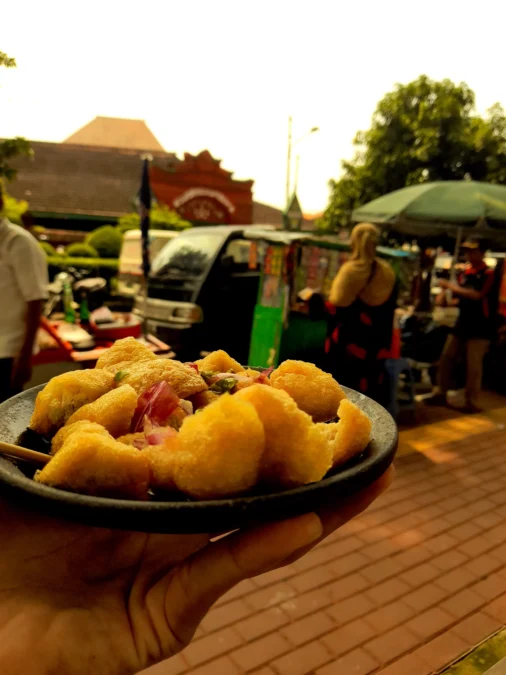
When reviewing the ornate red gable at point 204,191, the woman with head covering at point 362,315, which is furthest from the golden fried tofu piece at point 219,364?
the ornate red gable at point 204,191

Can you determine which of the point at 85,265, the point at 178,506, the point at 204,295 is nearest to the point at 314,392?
the point at 178,506

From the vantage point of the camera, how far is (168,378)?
145cm

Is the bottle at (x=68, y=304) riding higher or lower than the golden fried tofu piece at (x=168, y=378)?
lower

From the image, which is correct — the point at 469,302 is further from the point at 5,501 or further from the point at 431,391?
the point at 5,501

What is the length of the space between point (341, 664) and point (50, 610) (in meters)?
1.95

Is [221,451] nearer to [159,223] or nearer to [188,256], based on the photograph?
[188,256]

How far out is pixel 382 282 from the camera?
16.5 feet

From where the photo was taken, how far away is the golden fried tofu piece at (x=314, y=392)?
1.56 m

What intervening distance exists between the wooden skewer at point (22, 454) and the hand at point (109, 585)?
20cm

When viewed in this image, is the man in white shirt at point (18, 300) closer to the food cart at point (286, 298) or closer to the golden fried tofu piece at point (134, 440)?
the golden fried tofu piece at point (134, 440)

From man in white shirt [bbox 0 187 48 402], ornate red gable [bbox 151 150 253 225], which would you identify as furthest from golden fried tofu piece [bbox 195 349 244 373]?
ornate red gable [bbox 151 150 253 225]

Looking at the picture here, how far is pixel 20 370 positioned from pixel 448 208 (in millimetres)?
5960

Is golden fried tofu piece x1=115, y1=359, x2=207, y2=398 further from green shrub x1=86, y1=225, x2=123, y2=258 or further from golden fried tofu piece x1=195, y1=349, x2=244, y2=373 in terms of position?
green shrub x1=86, y1=225, x2=123, y2=258

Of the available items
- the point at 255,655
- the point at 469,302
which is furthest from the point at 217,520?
the point at 469,302
